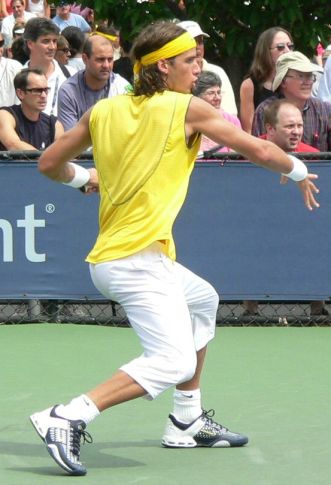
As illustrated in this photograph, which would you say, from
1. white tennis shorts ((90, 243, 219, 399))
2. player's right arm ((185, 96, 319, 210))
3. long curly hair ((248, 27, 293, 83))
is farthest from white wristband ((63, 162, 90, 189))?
long curly hair ((248, 27, 293, 83))

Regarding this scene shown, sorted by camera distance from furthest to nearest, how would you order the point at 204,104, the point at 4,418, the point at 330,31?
1. the point at 330,31
2. the point at 4,418
3. the point at 204,104

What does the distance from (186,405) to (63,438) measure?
809mm

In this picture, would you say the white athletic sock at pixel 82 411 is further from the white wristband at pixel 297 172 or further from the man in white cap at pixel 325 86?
the man in white cap at pixel 325 86

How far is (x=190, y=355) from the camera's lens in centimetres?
571

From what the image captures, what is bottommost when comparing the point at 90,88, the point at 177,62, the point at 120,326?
the point at 120,326

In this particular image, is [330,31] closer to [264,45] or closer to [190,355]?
[264,45]

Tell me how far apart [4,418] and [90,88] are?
4.79 meters

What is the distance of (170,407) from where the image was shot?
7.10 m

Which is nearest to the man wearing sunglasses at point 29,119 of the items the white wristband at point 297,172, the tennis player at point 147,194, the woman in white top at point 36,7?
the tennis player at point 147,194

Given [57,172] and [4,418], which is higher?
[57,172]

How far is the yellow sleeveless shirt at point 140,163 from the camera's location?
5.62 meters

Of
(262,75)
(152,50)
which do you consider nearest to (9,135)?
(262,75)

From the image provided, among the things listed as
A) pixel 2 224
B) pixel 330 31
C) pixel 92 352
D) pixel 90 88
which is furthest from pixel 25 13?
pixel 92 352

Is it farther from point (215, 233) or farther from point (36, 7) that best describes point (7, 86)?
point (36, 7)
